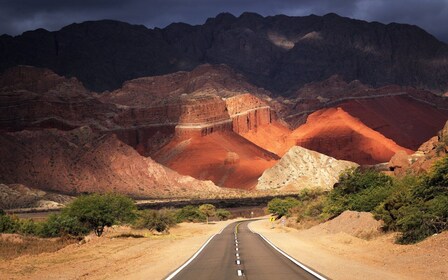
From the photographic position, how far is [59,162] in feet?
444

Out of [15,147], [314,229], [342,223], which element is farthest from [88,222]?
[15,147]

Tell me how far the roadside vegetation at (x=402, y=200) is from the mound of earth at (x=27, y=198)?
61.3 metres

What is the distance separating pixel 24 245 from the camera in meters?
45.3

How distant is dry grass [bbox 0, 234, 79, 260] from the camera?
132 ft

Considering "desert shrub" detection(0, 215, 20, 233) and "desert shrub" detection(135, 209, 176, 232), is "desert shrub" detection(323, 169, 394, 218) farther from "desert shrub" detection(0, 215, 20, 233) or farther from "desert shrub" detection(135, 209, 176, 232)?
"desert shrub" detection(0, 215, 20, 233)

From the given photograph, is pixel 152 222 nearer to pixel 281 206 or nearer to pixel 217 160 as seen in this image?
pixel 281 206

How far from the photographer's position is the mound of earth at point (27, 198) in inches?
4218

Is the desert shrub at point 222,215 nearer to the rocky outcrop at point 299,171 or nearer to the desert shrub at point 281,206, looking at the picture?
the desert shrub at point 281,206

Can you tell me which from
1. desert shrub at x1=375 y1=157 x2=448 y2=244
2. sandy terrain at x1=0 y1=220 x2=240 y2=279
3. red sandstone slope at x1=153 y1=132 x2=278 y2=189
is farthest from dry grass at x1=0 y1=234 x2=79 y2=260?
red sandstone slope at x1=153 y1=132 x2=278 y2=189

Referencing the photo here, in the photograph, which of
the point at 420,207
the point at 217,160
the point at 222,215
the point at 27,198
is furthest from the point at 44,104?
the point at 420,207

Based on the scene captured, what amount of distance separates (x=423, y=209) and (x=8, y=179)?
9992 centimetres

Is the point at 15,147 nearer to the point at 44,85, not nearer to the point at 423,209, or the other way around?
the point at 44,85

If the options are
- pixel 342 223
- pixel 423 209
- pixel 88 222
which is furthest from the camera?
pixel 88 222

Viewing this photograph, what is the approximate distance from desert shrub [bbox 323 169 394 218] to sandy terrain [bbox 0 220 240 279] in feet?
38.8
